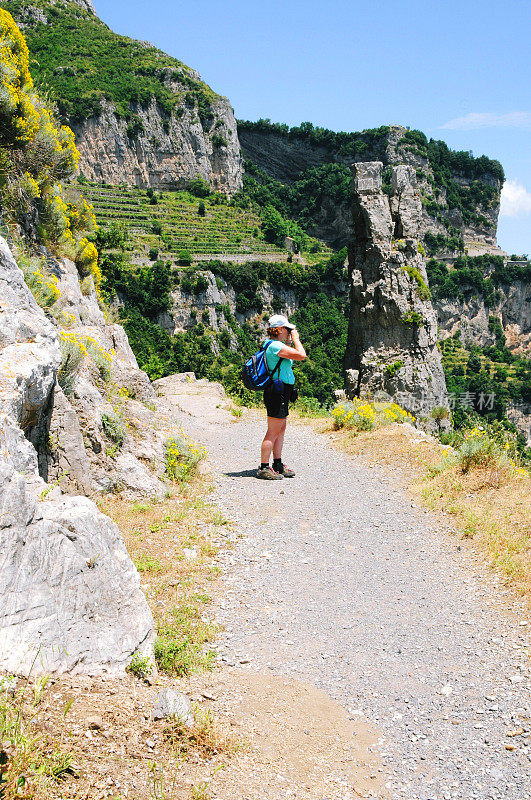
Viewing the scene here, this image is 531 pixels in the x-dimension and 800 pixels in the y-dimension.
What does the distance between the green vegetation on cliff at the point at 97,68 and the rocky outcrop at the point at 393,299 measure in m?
71.8

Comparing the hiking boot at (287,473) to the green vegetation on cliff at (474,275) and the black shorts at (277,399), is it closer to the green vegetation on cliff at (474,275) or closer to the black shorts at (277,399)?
the black shorts at (277,399)

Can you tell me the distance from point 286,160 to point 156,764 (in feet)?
431

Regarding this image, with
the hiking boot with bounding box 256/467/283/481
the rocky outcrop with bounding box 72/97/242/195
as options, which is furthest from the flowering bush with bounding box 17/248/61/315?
the rocky outcrop with bounding box 72/97/242/195

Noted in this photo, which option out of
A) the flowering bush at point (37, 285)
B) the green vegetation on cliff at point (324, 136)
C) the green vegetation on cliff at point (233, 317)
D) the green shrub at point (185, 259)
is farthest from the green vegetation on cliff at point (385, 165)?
the flowering bush at point (37, 285)

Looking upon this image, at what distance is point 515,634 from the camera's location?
363cm

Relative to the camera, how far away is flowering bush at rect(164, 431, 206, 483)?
672 cm

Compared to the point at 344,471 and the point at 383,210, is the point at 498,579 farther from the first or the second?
the point at 383,210

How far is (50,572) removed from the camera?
2834 mm

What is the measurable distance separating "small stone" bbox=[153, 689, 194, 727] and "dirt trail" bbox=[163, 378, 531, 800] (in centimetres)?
66

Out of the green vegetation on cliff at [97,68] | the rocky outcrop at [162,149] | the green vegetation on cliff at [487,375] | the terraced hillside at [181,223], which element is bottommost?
the green vegetation on cliff at [487,375]

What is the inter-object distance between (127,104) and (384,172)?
3961 cm

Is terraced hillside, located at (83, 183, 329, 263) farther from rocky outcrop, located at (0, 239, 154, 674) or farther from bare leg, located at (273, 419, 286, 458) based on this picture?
rocky outcrop, located at (0, 239, 154, 674)

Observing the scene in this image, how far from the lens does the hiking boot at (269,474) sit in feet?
23.5

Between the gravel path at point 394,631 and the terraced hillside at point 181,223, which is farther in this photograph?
the terraced hillside at point 181,223
